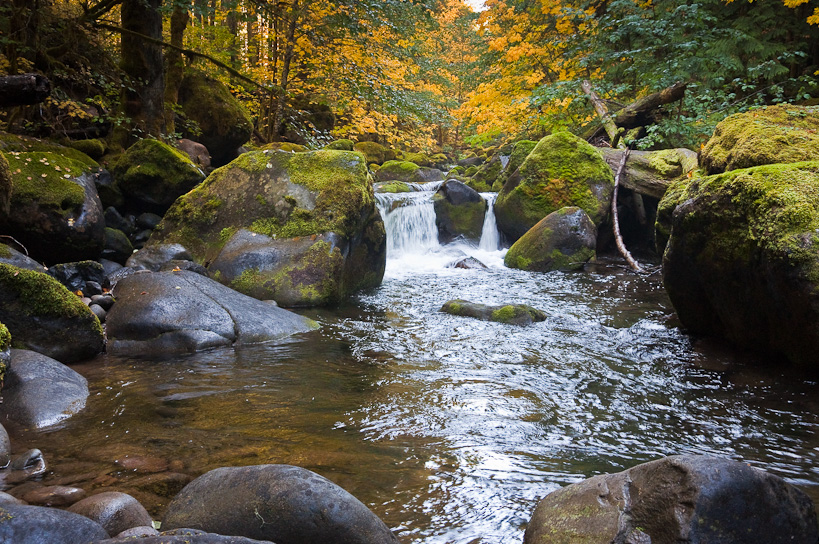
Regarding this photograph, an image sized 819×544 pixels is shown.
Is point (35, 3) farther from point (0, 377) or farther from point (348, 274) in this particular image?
point (0, 377)

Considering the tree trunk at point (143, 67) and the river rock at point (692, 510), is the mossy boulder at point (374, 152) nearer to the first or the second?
the tree trunk at point (143, 67)

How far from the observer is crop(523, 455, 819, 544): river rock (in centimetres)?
204

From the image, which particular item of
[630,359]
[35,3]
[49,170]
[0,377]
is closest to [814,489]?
[630,359]

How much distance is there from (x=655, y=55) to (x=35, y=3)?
37.6 ft

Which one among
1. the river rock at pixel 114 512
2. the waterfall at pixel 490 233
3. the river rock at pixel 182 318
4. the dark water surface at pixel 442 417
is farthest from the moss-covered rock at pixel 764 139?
the river rock at pixel 114 512

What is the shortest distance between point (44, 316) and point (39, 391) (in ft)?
3.85

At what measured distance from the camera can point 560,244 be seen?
36.7ft

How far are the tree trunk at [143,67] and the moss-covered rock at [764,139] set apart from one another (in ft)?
30.0

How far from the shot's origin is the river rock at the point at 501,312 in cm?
687

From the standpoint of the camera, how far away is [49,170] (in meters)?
6.97

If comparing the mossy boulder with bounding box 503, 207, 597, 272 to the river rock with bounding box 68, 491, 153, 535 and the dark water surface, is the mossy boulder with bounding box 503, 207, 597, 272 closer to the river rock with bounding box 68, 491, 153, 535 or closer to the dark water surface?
the dark water surface

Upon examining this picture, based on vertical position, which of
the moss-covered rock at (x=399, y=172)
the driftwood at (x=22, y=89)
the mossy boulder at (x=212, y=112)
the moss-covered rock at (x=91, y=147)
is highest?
the mossy boulder at (x=212, y=112)

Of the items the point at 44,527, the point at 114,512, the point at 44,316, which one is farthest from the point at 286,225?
the point at 44,527

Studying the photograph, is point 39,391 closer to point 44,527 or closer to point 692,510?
point 44,527
